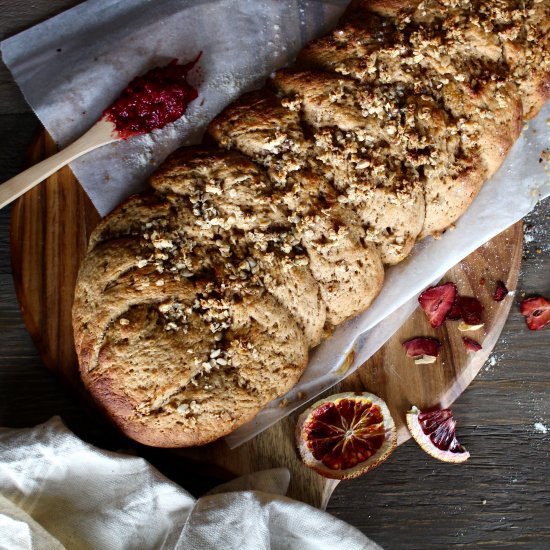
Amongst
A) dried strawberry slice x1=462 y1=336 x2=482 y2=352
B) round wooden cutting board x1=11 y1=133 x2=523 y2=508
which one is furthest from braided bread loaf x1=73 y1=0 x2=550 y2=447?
dried strawberry slice x1=462 y1=336 x2=482 y2=352

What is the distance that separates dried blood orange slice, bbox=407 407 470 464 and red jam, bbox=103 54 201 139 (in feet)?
6.88

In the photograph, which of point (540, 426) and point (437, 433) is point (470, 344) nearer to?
point (437, 433)

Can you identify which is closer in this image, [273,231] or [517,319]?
[273,231]

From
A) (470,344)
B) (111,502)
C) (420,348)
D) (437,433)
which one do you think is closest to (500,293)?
(470,344)

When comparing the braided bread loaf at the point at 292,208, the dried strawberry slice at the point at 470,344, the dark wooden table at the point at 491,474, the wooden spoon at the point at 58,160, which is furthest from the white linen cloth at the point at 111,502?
the dried strawberry slice at the point at 470,344

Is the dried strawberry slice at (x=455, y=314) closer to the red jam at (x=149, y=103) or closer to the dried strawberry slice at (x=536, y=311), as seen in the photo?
the dried strawberry slice at (x=536, y=311)

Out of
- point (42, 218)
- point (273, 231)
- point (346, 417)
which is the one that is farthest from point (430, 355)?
point (42, 218)

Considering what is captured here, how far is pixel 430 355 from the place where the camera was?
3.68m

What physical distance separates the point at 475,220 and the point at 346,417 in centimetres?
130

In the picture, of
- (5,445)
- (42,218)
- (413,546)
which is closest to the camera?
(5,445)

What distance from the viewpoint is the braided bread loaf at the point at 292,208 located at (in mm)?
3053

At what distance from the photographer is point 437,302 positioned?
370 centimetres

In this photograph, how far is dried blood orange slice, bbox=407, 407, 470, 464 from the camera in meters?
3.66

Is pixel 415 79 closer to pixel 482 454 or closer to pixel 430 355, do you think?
pixel 430 355
